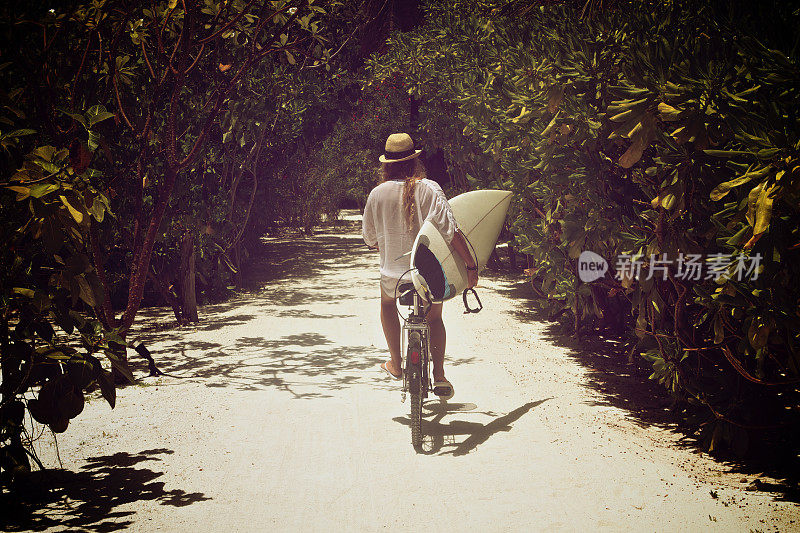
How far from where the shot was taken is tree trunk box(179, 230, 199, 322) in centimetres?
1059

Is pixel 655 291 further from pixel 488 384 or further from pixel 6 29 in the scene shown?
pixel 6 29

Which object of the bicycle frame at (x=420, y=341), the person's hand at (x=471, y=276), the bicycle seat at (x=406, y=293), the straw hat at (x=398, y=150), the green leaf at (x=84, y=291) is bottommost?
the bicycle frame at (x=420, y=341)

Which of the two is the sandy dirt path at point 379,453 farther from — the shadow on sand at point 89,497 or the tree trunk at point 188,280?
the tree trunk at point 188,280

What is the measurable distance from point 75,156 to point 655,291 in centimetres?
470

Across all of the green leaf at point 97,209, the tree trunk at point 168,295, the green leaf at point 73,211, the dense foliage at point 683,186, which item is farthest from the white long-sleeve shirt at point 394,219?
the tree trunk at point 168,295

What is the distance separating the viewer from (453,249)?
223 inches

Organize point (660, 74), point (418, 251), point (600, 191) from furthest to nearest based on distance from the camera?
point (600, 191), point (418, 251), point (660, 74)

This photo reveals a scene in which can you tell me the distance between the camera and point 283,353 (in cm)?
849

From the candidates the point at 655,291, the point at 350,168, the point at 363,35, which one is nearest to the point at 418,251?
the point at 655,291

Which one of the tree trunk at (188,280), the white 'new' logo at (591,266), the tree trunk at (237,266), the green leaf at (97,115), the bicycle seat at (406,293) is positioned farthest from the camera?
the tree trunk at (237,266)

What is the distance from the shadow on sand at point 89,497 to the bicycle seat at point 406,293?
7.02 feet

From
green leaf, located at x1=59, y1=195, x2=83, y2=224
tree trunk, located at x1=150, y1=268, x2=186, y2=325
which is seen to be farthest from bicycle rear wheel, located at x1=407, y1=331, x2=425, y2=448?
tree trunk, located at x1=150, y1=268, x2=186, y2=325

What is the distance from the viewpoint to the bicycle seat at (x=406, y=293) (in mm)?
5664

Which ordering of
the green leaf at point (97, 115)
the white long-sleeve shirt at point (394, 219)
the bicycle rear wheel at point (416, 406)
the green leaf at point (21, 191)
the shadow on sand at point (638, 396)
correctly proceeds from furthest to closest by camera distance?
the white long-sleeve shirt at point (394, 219)
the bicycle rear wheel at point (416, 406)
the shadow on sand at point (638, 396)
the green leaf at point (97, 115)
the green leaf at point (21, 191)
